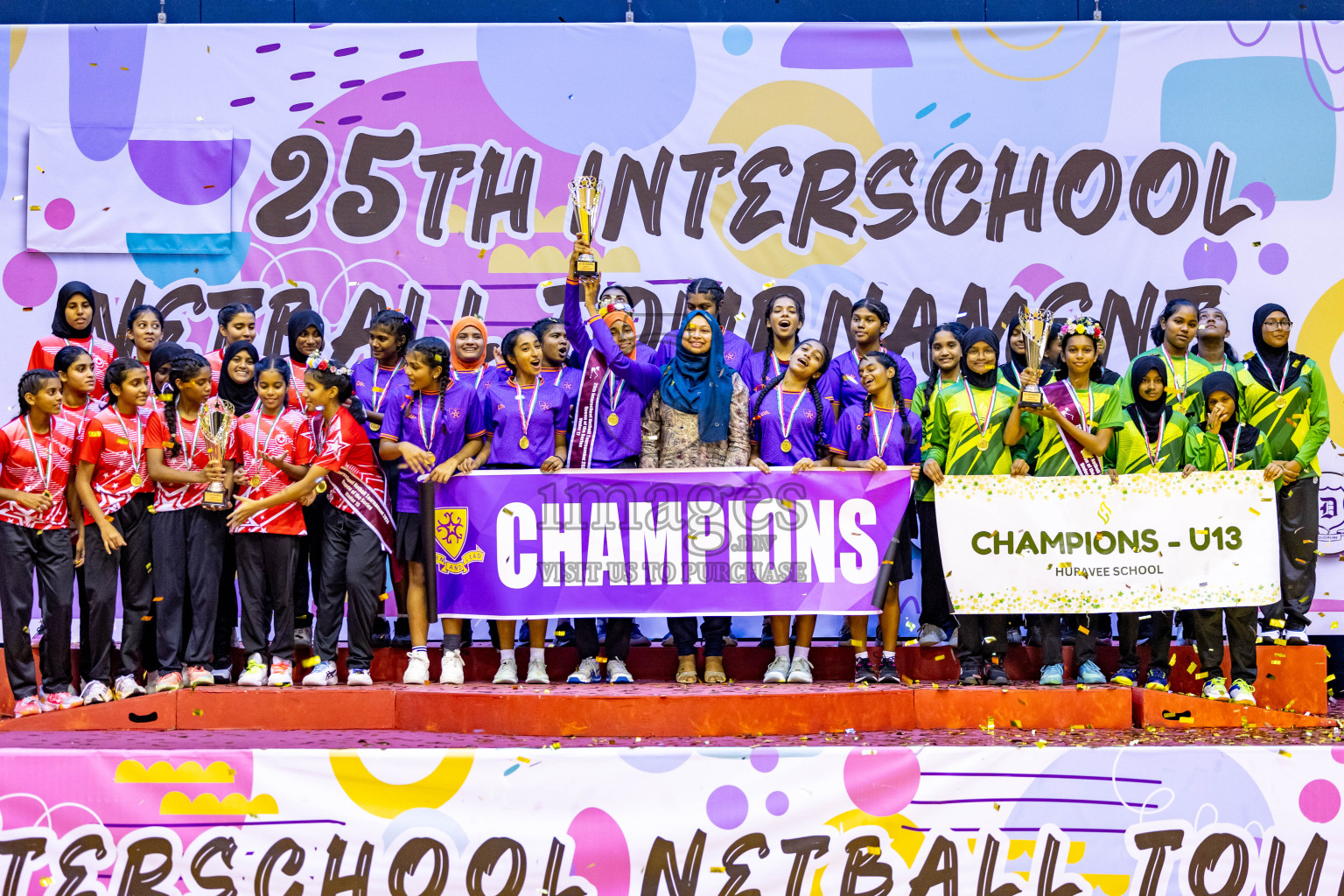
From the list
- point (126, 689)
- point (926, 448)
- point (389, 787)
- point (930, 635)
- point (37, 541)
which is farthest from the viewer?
point (930, 635)

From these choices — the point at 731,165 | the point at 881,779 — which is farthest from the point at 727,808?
the point at 731,165

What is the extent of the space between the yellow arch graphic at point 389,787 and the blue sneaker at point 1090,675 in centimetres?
275

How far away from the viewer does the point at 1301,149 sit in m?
7.86

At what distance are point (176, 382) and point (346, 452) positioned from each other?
853 millimetres

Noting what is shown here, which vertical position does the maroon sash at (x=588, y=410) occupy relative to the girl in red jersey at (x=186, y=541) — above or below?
above

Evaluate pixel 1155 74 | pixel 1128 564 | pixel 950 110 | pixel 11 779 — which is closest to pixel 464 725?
pixel 11 779

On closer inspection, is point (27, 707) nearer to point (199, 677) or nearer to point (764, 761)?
point (199, 677)

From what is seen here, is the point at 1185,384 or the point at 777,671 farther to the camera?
the point at 1185,384

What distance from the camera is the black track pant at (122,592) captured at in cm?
560

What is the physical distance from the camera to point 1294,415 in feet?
20.1

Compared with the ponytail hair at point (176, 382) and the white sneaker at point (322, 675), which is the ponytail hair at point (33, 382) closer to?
the ponytail hair at point (176, 382)

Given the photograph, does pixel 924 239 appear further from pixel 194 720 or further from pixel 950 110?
pixel 194 720

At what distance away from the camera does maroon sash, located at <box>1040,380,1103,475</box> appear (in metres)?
5.90

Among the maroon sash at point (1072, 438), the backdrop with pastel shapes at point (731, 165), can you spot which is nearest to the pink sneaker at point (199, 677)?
the backdrop with pastel shapes at point (731, 165)
